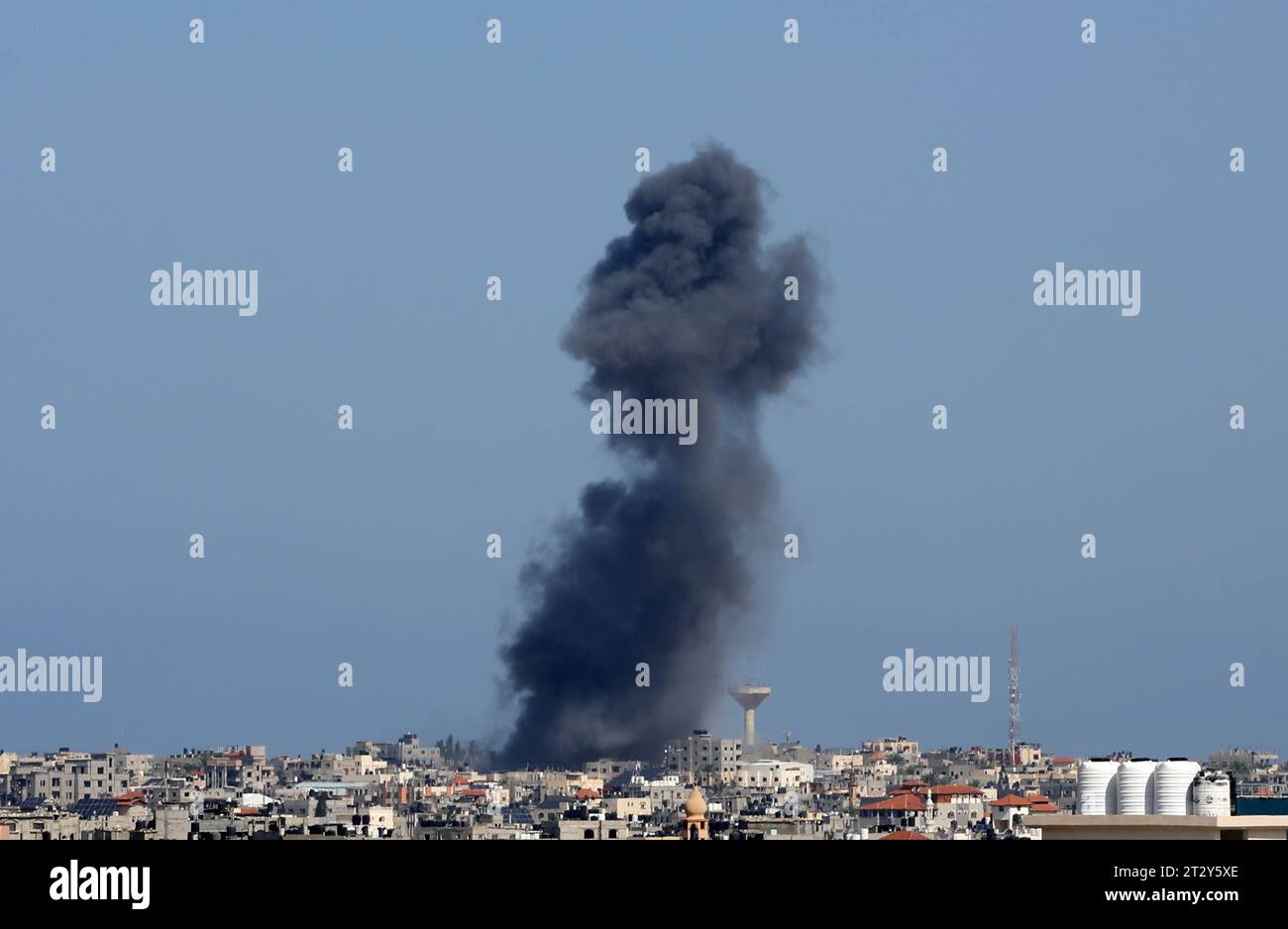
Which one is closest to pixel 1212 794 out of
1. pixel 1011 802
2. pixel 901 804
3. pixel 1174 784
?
pixel 1174 784

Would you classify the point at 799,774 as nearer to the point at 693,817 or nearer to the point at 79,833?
the point at 79,833

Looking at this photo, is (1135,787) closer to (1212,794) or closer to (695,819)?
(1212,794)

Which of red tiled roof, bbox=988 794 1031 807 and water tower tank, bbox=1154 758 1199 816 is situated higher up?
water tower tank, bbox=1154 758 1199 816

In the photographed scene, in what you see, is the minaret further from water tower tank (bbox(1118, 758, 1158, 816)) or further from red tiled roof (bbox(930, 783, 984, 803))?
red tiled roof (bbox(930, 783, 984, 803))

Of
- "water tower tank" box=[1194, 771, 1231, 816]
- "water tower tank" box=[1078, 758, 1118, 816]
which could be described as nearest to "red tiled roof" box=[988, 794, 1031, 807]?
"water tower tank" box=[1078, 758, 1118, 816]

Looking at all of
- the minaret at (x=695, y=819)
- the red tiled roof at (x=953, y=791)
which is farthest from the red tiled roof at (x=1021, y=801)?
the minaret at (x=695, y=819)

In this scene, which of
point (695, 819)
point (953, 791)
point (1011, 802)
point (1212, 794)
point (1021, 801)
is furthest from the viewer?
point (953, 791)
